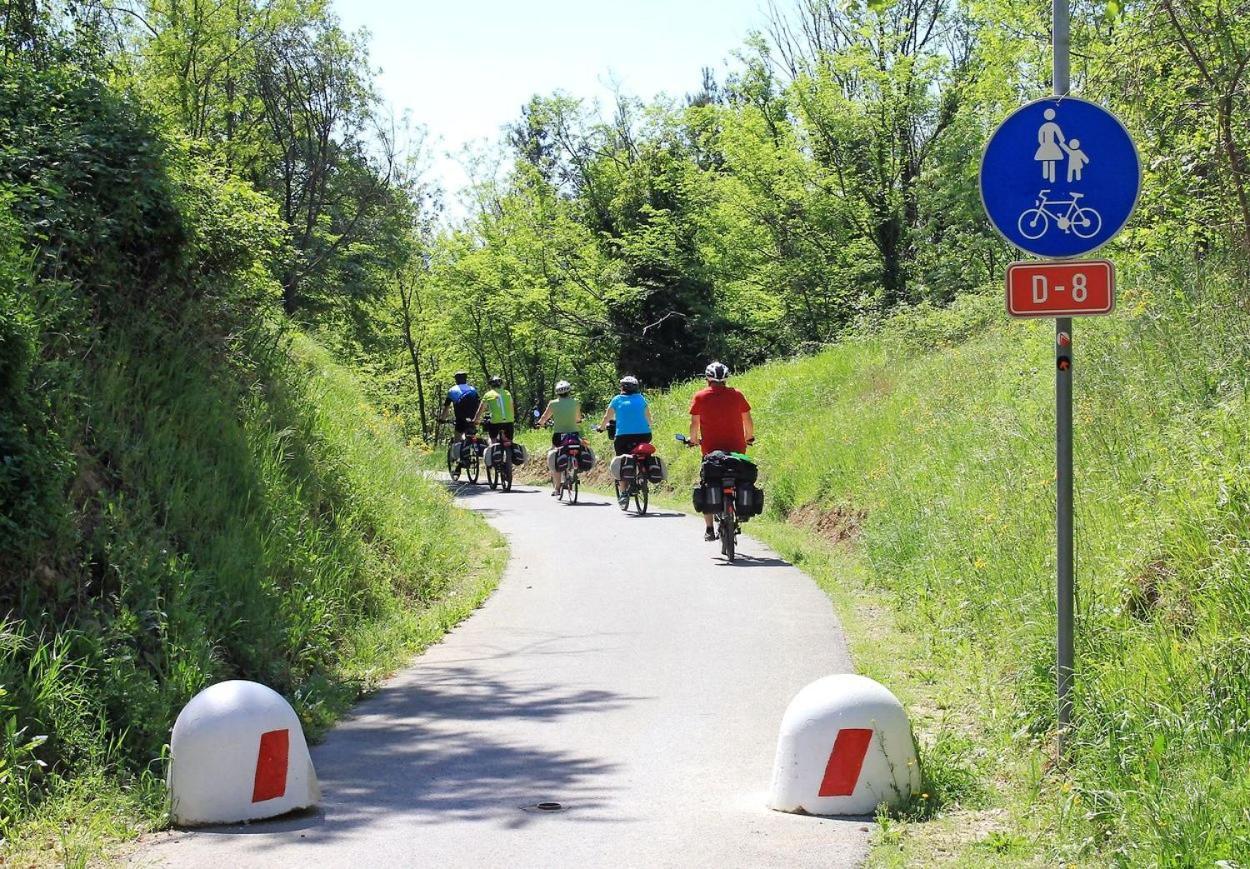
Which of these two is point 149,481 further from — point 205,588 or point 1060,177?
point 1060,177

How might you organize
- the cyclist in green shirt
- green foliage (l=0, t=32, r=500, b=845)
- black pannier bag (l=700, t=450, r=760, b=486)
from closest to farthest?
green foliage (l=0, t=32, r=500, b=845) < black pannier bag (l=700, t=450, r=760, b=486) < the cyclist in green shirt

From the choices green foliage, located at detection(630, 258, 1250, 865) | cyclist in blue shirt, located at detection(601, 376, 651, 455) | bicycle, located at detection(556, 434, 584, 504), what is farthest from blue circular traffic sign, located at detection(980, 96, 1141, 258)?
bicycle, located at detection(556, 434, 584, 504)

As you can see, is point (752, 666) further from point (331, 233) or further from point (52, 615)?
point (331, 233)

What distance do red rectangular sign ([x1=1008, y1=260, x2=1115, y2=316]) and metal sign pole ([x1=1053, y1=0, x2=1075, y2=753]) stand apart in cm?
11

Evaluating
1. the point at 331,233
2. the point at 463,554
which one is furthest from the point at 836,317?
the point at 463,554

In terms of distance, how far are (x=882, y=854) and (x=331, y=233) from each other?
29.8 m

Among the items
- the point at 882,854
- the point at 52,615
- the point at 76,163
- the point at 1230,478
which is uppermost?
the point at 76,163

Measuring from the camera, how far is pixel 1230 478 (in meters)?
6.91

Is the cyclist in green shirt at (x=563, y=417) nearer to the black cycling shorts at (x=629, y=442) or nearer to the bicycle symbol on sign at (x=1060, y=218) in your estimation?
the black cycling shorts at (x=629, y=442)

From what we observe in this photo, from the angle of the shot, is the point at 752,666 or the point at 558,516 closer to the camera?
the point at 752,666

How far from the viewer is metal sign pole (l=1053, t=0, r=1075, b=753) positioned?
6.18 meters

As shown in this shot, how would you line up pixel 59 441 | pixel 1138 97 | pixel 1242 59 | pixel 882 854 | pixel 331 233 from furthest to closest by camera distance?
pixel 331 233 < pixel 1138 97 < pixel 1242 59 < pixel 59 441 < pixel 882 854

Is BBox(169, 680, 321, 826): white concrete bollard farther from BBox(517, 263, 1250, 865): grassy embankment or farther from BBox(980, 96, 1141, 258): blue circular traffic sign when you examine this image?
BBox(980, 96, 1141, 258): blue circular traffic sign

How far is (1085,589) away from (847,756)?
7.05ft
